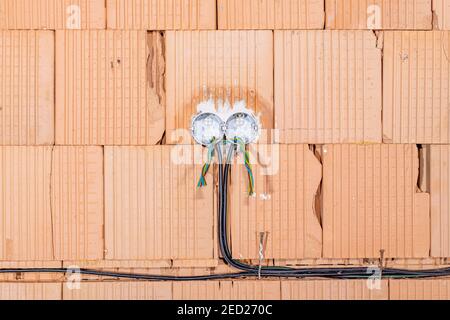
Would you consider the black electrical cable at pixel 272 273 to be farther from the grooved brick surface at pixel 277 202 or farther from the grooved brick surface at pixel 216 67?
the grooved brick surface at pixel 216 67

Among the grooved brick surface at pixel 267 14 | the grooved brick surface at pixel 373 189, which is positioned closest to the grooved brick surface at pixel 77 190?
the grooved brick surface at pixel 267 14

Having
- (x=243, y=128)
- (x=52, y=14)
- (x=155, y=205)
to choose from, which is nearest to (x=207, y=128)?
(x=243, y=128)

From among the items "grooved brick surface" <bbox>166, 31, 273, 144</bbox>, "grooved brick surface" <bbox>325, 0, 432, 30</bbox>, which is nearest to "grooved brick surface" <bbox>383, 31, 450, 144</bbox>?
"grooved brick surface" <bbox>325, 0, 432, 30</bbox>

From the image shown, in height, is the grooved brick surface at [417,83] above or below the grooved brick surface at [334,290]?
above

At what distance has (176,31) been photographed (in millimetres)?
1363

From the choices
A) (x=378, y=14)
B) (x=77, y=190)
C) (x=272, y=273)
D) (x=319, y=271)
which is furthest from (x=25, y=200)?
(x=378, y=14)

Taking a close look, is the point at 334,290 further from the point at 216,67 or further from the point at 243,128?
the point at 216,67

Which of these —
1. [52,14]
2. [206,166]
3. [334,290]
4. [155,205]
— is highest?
[52,14]

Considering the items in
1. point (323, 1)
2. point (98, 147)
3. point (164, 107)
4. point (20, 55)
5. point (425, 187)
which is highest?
point (323, 1)

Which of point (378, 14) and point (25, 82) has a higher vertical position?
point (378, 14)

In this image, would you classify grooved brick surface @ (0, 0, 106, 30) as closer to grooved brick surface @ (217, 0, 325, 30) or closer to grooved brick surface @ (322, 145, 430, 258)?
grooved brick surface @ (217, 0, 325, 30)

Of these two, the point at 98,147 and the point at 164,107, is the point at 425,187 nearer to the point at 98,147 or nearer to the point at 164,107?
the point at 164,107

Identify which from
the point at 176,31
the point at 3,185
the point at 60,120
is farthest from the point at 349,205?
the point at 3,185

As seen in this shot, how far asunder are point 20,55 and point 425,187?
1.36 m
